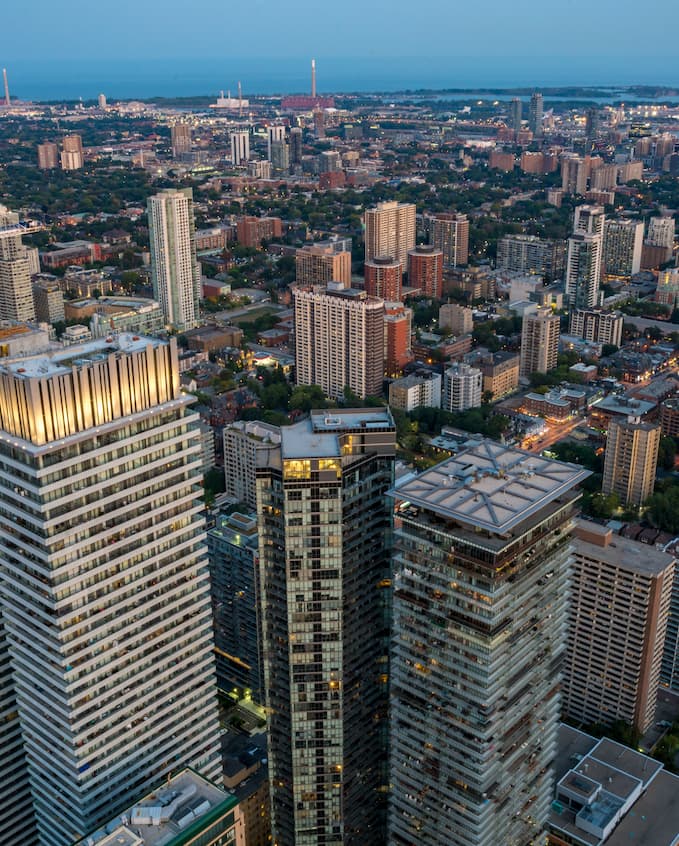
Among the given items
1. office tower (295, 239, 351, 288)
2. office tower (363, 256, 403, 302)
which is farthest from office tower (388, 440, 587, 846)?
office tower (295, 239, 351, 288)

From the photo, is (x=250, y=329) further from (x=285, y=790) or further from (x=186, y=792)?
(x=186, y=792)

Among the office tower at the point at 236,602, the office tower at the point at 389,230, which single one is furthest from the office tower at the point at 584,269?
the office tower at the point at 236,602

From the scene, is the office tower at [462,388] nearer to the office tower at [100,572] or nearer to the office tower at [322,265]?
the office tower at [322,265]

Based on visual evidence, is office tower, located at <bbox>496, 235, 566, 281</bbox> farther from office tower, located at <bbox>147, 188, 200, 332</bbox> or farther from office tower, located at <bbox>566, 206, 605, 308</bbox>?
office tower, located at <bbox>147, 188, 200, 332</bbox>

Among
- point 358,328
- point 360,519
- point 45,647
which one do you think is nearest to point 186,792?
point 45,647

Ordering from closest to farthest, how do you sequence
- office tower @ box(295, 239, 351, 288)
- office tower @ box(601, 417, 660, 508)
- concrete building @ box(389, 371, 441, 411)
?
1. office tower @ box(601, 417, 660, 508)
2. concrete building @ box(389, 371, 441, 411)
3. office tower @ box(295, 239, 351, 288)
